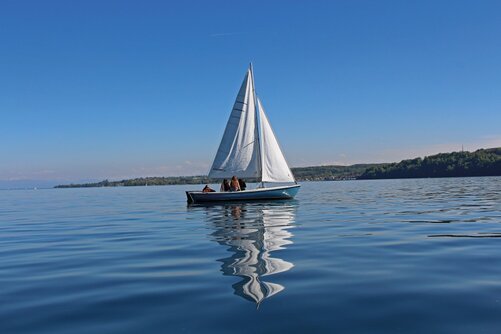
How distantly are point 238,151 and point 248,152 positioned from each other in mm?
994

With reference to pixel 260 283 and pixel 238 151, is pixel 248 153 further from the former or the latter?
pixel 260 283

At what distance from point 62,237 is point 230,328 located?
49.9 feet

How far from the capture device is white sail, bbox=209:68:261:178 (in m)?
43.2

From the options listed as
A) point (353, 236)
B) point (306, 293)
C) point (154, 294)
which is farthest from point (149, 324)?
point (353, 236)

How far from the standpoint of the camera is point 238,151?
142ft

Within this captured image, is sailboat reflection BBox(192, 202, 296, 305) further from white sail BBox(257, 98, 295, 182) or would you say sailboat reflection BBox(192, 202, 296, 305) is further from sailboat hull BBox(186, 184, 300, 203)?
white sail BBox(257, 98, 295, 182)

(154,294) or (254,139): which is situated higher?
(254,139)

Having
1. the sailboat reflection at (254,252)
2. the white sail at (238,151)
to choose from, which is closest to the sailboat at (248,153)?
the white sail at (238,151)

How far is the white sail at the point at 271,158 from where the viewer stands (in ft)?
142

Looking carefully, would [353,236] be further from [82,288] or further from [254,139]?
[254,139]

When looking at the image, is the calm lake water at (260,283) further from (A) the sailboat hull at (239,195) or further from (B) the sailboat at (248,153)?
(B) the sailboat at (248,153)

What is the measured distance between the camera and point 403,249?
13352mm

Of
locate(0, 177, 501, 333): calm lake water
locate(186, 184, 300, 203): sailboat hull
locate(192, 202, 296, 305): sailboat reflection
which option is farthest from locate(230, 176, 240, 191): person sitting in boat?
locate(0, 177, 501, 333): calm lake water

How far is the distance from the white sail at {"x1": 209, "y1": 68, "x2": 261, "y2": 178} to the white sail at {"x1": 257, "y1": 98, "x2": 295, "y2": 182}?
690 mm
